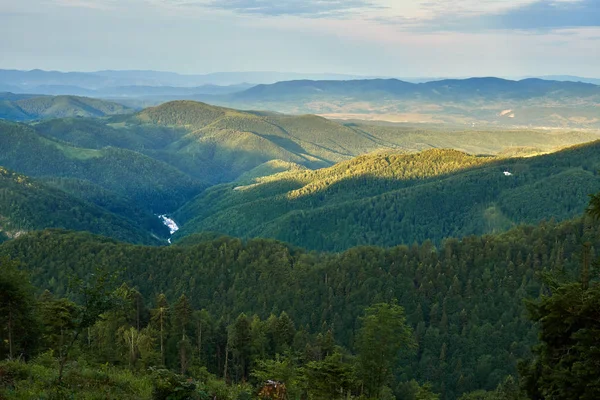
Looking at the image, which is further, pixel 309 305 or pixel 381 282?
pixel 381 282

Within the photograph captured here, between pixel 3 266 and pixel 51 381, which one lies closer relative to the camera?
pixel 51 381

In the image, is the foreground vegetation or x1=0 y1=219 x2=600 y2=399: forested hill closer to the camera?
the foreground vegetation

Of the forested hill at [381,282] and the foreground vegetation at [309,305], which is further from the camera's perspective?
the forested hill at [381,282]

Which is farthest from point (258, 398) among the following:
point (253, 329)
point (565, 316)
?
point (253, 329)

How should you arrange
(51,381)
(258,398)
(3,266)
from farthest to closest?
(3,266), (258,398), (51,381)

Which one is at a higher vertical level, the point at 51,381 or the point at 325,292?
the point at 51,381

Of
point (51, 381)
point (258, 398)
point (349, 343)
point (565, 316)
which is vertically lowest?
point (349, 343)

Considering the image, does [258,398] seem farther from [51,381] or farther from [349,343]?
[349,343]

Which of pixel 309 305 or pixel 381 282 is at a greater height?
pixel 381 282
